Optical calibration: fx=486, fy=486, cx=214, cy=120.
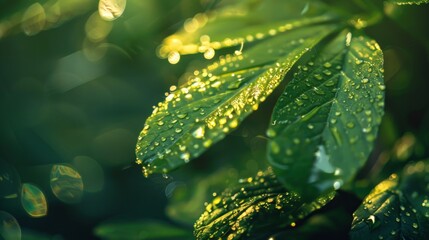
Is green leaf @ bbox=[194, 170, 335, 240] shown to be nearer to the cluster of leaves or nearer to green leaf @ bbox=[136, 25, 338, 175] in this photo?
the cluster of leaves

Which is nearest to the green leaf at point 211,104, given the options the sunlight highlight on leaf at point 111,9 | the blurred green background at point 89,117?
the blurred green background at point 89,117

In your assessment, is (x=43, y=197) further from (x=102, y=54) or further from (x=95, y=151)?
(x=102, y=54)

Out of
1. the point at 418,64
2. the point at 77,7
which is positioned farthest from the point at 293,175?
the point at 77,7

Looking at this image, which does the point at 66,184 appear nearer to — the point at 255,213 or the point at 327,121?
the point at 255,213

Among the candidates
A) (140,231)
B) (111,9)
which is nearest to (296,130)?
(140,231)

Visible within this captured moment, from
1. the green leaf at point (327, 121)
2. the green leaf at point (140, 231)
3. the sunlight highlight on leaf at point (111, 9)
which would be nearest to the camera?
the green leaf at point (327, 121)

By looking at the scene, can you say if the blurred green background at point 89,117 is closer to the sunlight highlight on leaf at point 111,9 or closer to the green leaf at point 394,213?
the sunlight highlight on leaf at point 111,9
